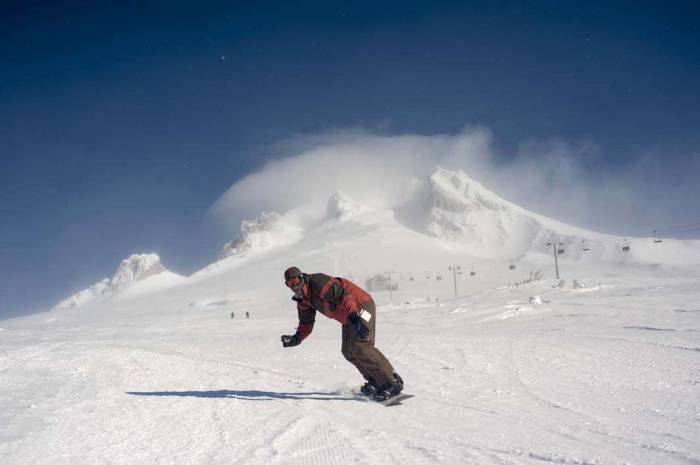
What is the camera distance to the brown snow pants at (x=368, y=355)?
466cm

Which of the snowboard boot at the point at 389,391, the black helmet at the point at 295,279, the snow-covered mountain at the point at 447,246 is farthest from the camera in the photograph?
the snow-covered mountain at the point at 447,246

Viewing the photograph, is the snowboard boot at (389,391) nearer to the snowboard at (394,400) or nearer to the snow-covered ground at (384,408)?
the snowboard at (394,400)

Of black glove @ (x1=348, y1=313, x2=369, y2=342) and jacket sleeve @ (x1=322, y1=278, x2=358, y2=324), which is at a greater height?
jacket sleeve @ (x1=322, y1=278, x2=358, y2=324)

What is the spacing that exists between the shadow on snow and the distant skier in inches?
14.1

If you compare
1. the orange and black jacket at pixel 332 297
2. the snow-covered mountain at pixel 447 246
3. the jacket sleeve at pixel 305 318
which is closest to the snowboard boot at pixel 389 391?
the orange and black jacket at pixel 332 297

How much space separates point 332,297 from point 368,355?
674 mm

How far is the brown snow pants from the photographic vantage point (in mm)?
4656

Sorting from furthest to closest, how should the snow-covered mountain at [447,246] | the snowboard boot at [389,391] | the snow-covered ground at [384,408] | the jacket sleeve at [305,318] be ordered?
the snow-covered mountain at [447,246], the jacket sleeve at [305,318], the snowboard boot at [389,391], the snow-covered ground at [384,408]

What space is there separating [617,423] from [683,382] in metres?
1.77

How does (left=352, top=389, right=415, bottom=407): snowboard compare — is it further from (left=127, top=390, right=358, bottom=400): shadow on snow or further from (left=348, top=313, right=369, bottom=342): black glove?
(left=348, top=313, right=369, bottom=342): black glove

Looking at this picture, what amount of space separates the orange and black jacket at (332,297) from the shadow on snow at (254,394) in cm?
85

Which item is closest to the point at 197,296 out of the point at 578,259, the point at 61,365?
the point at 578,259

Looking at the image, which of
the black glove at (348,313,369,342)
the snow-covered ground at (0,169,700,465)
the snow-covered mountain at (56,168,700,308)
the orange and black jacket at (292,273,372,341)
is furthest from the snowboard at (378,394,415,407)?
the snow-covered mountain at (56,168,700,308)

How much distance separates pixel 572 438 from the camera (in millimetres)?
3021
